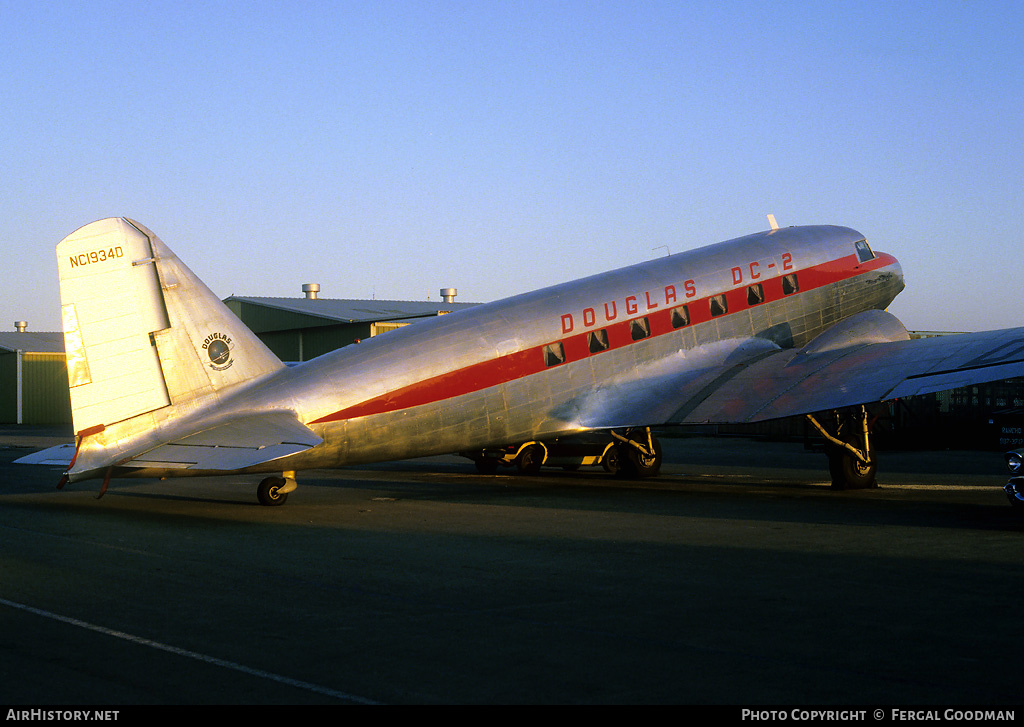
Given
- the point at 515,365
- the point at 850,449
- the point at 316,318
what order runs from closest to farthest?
the point at 515,365, the point at 850,449, the point at 316,318

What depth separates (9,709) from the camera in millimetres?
6676

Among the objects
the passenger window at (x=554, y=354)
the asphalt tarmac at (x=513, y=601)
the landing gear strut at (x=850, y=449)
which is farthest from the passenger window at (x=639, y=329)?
the landing gear strut at (x=850, y=449)

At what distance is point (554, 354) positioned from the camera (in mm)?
20906

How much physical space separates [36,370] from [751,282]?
72.8 metres

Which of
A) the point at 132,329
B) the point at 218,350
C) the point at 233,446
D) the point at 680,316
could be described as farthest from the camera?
the point at 680,316

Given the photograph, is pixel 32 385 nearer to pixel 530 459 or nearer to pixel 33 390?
pixel 33 390

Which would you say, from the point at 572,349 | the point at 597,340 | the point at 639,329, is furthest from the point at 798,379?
the point at 572,349

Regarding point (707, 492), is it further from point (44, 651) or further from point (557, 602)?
point (44, 651)

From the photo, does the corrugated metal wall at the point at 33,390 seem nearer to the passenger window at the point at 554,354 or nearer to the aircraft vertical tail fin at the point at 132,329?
the aircraft vertical tail fin at the point at 132,329

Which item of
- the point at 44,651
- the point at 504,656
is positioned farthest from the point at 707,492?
the point at 44,651

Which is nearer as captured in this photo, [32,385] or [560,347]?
[560,347]

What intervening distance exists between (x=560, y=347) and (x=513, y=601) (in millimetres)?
10942

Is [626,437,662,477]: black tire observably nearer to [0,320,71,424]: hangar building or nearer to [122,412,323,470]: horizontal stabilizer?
[122,412,323,470]: horizontal stabilizer

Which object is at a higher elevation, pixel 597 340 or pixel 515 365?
pixel 597 340
